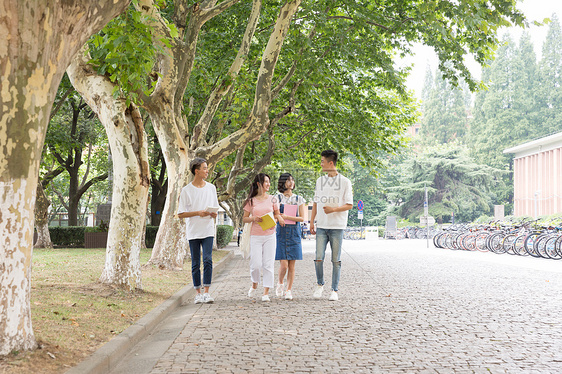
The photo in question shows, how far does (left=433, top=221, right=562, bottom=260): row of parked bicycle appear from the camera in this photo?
18.0 meters

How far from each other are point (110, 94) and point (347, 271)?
770cm

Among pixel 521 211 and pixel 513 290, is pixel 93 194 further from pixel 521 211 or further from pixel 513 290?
pixel 513 290

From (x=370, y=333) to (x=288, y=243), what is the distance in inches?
115

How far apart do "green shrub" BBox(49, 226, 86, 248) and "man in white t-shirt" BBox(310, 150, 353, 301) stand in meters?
21.6

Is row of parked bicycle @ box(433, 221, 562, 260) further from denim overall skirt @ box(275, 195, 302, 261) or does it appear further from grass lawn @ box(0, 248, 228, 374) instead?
grass lawn @ box(0, 248, 228, 374)

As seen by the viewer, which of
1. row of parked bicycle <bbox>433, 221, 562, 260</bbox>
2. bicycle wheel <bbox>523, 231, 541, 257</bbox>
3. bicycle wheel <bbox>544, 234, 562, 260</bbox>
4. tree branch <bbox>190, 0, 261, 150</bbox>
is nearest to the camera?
tree branch <bbox>190, 0, 261, 150</bbox>

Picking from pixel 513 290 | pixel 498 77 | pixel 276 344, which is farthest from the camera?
pixel 498 77

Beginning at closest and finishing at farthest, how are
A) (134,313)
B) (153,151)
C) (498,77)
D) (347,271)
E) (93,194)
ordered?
(134,313) → (347,271) → (153,151) → (93,194) → (498,77)

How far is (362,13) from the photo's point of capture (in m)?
14.6

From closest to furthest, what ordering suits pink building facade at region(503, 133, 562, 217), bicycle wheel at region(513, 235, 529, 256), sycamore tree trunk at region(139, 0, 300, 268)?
1. sycamore tree trunk at region(139, 0, 300, 268)
2. bicycle wheel at region(513, 235, 529, 256)
3. pink building facade at region(503, 133, 562, 217)

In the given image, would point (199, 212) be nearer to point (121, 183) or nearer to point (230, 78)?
point (121, 183)

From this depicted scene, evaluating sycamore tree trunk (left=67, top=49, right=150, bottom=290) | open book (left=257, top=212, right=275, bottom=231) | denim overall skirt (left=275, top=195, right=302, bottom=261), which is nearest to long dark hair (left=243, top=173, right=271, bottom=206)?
open book (left=257, top=212, right=275, bottom=231)

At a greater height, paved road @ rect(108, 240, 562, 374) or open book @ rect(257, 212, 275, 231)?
open book @ rect(257, 212, 275, 231)

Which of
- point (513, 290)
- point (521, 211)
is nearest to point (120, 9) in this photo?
point (513, 290)
